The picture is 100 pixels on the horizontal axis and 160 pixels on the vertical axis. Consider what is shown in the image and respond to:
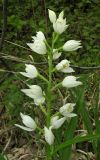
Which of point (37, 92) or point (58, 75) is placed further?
point (58, 75)

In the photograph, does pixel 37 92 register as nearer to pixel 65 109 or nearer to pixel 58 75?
pixel 65 109

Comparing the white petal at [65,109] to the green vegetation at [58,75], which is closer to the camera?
the white petal at [65,109]

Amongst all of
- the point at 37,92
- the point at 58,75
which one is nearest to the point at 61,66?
the point at 37,92

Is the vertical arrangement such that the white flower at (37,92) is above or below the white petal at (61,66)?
below

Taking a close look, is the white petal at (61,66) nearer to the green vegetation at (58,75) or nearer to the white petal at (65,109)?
the white petal at (65,109)

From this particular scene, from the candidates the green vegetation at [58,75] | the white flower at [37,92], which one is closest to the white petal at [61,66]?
the white flower at [37,92]

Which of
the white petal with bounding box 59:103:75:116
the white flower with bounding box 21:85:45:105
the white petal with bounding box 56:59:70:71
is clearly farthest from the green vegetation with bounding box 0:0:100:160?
the white petal with bounding box 56:59:70:71

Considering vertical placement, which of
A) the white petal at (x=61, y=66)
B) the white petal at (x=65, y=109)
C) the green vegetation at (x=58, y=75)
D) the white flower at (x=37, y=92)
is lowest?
the green vegetation at (x=58, y=75)

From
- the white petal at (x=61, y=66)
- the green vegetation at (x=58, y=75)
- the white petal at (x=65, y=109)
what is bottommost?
the green vegetation at (x=58, y=75)

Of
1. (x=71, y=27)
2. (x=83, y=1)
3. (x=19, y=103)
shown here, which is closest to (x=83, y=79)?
(x=19, y=103)

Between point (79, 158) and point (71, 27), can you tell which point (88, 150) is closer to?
point (79, 158)

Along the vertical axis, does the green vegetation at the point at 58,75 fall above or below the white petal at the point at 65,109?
below
